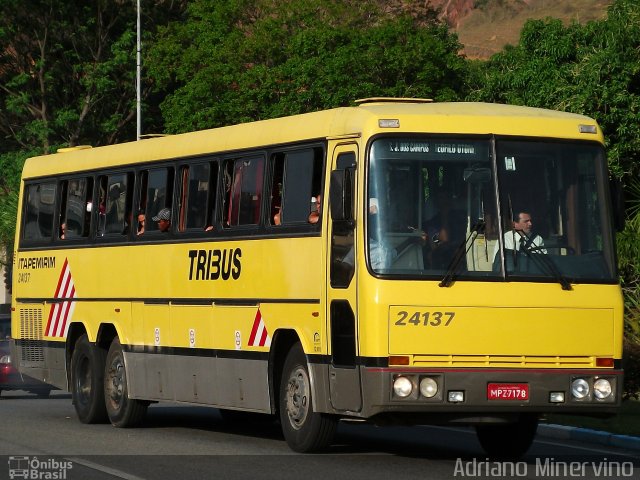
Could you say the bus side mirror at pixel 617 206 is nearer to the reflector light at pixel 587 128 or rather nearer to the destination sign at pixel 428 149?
the reflector light at pixel 587 128

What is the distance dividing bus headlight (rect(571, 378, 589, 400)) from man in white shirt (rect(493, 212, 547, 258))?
118cm

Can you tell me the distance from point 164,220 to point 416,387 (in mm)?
5535

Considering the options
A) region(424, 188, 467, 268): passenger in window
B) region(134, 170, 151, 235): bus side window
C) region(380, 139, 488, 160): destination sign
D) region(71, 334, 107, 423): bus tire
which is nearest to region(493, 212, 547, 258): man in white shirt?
region(424, 188, 467, 268): passenger in window

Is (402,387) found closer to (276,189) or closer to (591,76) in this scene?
(276,189)

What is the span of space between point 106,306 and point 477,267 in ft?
23.1

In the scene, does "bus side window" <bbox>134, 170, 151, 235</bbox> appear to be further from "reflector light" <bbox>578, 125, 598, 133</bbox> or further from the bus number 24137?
"reflector light" <bbox>578, 125, 598, 133</bbox>

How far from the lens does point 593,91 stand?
41531 millimetres

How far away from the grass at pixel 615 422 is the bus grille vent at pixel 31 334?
22.1ft

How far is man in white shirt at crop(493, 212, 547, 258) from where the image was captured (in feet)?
49.8

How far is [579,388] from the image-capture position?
49.6 ft

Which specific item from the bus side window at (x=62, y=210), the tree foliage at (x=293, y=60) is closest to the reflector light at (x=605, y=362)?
the bus side window at (x=62, y=210)

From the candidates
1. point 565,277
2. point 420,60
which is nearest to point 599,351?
point 565,277

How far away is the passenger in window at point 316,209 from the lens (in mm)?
16078

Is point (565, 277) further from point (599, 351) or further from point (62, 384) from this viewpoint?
point (62, 384)
